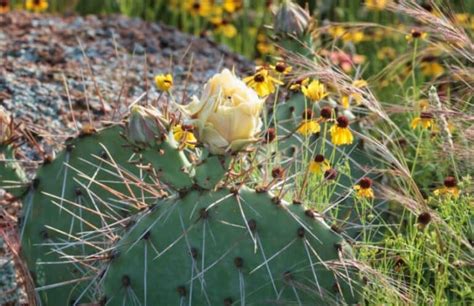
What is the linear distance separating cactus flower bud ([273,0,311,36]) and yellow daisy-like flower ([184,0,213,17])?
2.34 metres

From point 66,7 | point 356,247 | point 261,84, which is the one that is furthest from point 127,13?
point 356,247

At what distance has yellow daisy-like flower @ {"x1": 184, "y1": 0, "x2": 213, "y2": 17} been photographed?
6211 mm

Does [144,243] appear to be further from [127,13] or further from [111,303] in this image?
[127,13]

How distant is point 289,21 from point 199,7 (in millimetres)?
2384

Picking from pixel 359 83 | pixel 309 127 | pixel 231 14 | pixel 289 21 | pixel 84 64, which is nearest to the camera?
pixel 309 127

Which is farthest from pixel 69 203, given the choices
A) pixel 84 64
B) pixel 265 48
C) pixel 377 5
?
pixel 265 48

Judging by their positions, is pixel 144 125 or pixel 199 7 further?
pixel 199 7

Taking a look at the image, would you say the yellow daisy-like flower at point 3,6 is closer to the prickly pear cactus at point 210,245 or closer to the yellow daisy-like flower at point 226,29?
the yellow daisy-like flower at point 226,29

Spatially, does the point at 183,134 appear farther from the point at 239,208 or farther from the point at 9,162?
the point at 9,162

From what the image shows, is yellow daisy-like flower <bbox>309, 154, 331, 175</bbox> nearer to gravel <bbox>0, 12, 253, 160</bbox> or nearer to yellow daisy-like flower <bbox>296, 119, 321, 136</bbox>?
yellow daisy-like flower <bbox>296, 119, 321, 136</bbox>

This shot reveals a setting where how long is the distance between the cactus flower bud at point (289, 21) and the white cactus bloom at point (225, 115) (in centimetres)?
107

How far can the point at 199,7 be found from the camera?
6219mm

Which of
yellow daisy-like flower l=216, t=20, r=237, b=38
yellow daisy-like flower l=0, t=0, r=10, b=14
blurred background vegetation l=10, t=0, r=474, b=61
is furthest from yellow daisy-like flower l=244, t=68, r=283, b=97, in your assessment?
yellow daisy-like flower l=0, t=0, r=10, b=14

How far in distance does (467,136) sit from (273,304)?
2.05ft
